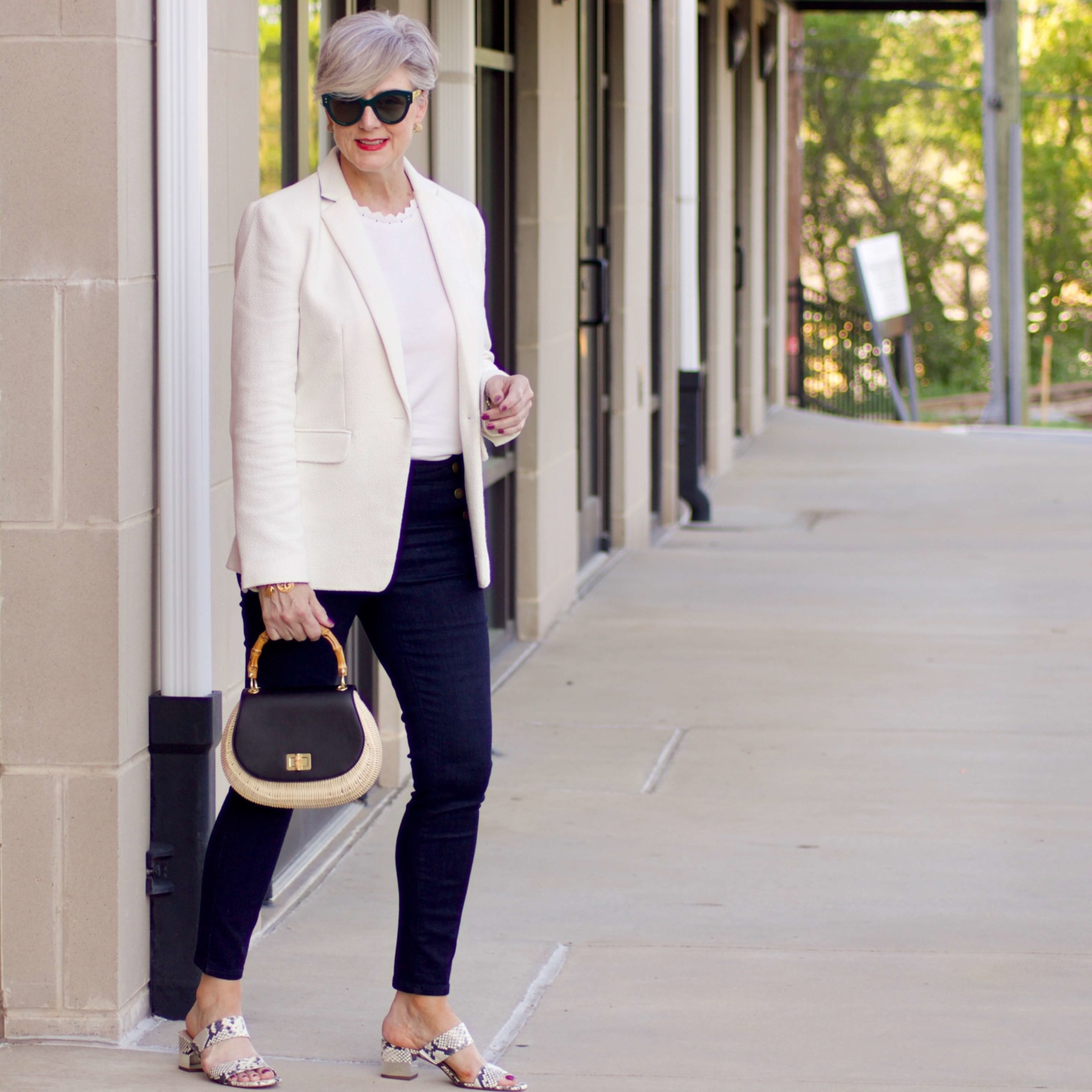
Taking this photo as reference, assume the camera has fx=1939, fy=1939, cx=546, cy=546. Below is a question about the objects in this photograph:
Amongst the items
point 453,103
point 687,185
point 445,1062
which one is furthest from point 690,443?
point 445,1062

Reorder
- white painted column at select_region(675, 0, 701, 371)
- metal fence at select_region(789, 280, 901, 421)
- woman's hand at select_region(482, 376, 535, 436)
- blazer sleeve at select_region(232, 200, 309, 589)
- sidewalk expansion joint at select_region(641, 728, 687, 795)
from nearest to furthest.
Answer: blazer sleeve at select_region(232, 200, 309, 589)
woman's hand at select_region(482, 376, 535, 436)
sidewalk expansion joint at select_region(641, 728, 687, 795)
white painted column at select_region(675, 0, 701, 371)
metal fence at select_region(789, 280, 901, 421)

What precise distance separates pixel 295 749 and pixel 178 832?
0.60 metres

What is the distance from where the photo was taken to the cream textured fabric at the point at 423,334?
3250 millimetres

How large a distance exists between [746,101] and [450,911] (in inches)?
516

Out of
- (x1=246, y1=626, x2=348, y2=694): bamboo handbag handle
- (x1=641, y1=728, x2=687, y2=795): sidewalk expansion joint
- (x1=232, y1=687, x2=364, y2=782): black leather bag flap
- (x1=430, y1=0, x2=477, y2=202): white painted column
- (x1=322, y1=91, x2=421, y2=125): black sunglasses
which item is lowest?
(x1=641, y1=728, x2=687, y2=795): sidewalk expansion joint

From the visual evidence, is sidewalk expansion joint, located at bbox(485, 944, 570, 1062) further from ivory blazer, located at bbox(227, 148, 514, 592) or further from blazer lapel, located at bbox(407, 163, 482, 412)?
blazer lapel, located at bbox(407, 163, 482, 412)

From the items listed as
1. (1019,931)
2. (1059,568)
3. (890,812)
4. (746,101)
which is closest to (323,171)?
(1019,931)

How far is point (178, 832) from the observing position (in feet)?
12.1

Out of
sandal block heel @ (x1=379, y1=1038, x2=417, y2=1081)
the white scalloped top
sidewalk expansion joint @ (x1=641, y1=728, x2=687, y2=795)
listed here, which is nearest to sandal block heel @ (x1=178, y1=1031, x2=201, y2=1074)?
sandal block heel @ (x1=379, y1=1038, x2=417, y2=1081)

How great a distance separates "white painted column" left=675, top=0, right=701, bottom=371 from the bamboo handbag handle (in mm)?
8169

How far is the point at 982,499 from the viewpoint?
11938 mm

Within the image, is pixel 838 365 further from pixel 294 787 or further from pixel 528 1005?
pixel 294 787

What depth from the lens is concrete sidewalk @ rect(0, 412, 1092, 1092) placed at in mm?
3619

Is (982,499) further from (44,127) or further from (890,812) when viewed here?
(44,127)
